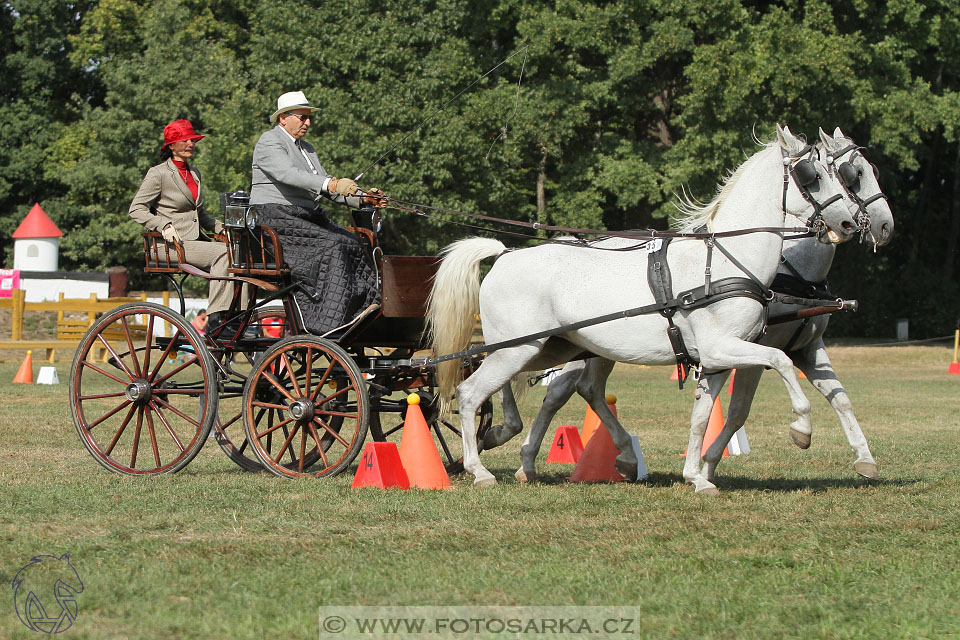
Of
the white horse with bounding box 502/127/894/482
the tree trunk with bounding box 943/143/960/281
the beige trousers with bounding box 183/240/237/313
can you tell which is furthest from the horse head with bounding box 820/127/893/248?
the tree trunk with bounding box 943/143/960/281

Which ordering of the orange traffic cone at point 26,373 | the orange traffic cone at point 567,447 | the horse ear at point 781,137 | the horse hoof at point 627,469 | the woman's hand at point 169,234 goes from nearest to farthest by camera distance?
the horse ear at point 781,137 → the horse hoof at point 627,469 → the woman's hand at point 169,234 → the orange traffic cone at point 567,447 → the orange traffic cone at point 26,373

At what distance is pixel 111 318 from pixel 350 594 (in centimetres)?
454

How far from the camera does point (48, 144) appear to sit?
43.4 m

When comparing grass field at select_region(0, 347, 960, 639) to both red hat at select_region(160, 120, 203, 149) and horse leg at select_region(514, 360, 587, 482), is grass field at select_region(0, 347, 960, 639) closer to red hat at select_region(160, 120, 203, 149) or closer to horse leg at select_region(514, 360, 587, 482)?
horse leg at select_region(514, 360, 587, 482)

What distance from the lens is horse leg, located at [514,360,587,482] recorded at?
28.4 ft

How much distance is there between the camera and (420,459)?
8.03m

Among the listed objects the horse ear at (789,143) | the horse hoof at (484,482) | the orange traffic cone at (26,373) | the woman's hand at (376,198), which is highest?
the horse ear at (789,143)

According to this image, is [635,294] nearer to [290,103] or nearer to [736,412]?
[736,412]

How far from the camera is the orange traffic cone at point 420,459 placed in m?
7.98

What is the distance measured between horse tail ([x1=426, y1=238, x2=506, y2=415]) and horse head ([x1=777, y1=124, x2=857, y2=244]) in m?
2.05

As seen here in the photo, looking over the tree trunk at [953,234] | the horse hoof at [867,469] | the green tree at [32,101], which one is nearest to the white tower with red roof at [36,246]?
the green tree at [32,101]

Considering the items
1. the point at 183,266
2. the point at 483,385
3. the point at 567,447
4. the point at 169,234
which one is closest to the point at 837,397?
the point at 483,385

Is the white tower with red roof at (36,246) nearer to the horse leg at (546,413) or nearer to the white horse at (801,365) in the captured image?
the horse leg at (546,413)

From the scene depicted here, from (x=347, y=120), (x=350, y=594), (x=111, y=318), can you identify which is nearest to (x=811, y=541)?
(x=350, y=594)
